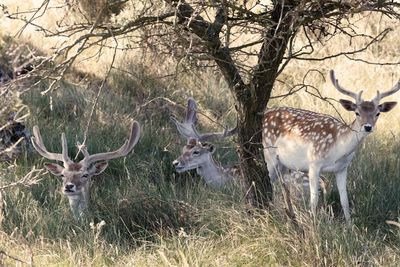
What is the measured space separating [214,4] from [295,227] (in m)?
1.65

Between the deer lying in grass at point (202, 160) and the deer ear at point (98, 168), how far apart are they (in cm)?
90

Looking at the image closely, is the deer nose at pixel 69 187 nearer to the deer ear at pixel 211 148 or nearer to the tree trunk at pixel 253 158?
the tree trunk at pixel 253 158

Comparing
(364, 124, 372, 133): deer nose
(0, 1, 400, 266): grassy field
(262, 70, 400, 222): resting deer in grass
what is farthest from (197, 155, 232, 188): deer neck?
(364, 124, 372, 133): deer nose

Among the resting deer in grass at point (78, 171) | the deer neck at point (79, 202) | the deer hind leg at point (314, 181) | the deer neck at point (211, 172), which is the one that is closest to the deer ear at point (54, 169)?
the resting deer in grass at point (78, 171)

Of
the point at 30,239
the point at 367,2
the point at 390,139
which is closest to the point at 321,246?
the point at 367,2

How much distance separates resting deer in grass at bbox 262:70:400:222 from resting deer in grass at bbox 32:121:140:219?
4.48 ft

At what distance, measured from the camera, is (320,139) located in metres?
7.39

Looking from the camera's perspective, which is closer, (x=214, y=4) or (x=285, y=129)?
(x=214, y=4)

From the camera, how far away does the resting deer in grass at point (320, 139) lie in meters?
7.15

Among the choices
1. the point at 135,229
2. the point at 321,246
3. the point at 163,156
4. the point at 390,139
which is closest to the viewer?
the point at 321,246

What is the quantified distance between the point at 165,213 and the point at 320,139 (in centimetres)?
177

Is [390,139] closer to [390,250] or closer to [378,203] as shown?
[378,203]

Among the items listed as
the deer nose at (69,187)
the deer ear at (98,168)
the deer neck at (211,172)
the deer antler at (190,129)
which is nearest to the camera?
the deer nose at (69,187)

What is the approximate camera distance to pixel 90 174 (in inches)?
277
